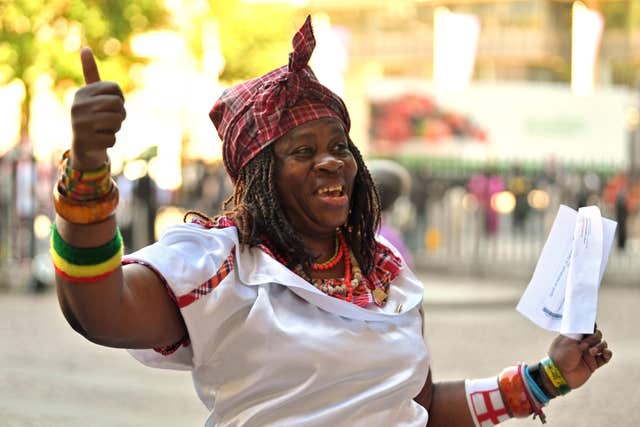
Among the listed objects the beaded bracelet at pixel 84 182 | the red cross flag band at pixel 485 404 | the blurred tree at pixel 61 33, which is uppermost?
the beaded bracelet at pixel 84 182

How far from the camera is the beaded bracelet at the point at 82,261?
2016 mm

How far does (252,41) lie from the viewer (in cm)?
3591

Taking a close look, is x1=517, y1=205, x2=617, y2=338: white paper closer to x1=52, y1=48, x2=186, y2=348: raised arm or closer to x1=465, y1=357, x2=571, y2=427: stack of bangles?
x1=465, y1=357, x2=571, y2=427: stack of bangles

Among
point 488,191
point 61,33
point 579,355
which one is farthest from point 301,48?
point 61,33

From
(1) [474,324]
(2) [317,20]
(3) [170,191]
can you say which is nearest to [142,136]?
(3) [170,191]

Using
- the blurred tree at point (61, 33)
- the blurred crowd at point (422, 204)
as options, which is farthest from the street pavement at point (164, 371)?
the blurred tree at point (61, 33)

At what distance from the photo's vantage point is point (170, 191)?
73.0 feet

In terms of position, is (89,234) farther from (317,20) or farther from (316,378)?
(317,20)

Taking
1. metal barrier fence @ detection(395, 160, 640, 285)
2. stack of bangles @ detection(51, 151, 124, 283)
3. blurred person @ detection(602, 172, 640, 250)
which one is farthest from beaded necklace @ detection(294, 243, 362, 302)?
metal barrier fence @ detection(395, 160, 640, 285)

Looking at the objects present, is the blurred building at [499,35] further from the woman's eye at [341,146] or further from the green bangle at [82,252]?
the green bangle at [82,252]

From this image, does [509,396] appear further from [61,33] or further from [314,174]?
[61,33]

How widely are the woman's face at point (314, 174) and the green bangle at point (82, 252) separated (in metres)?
0.59

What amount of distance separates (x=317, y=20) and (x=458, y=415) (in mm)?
47577

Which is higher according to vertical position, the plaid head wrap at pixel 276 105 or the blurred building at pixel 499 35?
the plaid head wrap at pixel 276 105
